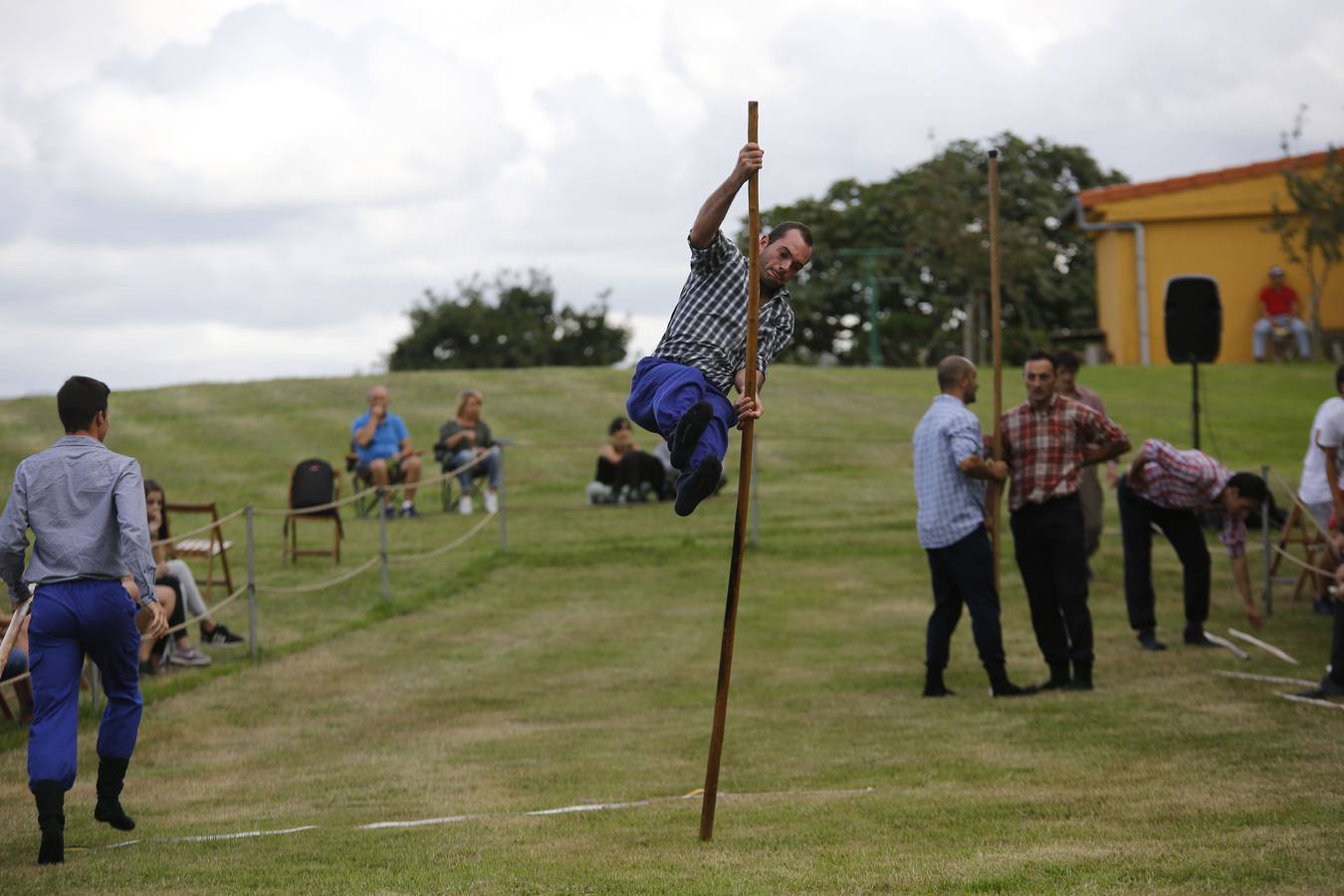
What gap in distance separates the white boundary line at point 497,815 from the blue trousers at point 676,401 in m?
1.85

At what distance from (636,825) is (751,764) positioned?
1.71 m

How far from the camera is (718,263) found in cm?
670

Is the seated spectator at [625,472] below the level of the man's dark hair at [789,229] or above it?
below

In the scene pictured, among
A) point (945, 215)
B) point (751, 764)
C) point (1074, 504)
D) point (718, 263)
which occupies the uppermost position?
point (945, 215)

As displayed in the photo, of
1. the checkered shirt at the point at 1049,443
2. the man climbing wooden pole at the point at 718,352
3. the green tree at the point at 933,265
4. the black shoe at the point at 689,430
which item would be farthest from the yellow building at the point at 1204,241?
the black shoe at the point at 689,430

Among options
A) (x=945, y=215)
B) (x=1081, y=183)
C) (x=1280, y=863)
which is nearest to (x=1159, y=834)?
(x=1280, y=863)

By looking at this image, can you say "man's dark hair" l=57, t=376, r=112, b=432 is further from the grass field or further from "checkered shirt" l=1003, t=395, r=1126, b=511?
"checkered shirt" l=1003, t=395, r=1126, b=511

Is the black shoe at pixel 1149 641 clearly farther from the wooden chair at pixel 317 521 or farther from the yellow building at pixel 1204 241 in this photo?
the yellow building at pixel 1204 241

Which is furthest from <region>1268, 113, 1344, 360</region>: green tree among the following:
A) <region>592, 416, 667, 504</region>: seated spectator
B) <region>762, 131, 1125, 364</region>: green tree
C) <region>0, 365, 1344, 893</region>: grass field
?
<region>592, 416, 667, 504</region>: seated spectator

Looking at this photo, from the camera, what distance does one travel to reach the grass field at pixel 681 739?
20.0ft

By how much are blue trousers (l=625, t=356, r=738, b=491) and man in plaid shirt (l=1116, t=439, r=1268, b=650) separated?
19.3 ft

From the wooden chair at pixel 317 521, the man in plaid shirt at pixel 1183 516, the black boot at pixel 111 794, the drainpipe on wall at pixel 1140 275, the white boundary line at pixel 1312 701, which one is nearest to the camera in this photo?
the black boot at pixel 111 794

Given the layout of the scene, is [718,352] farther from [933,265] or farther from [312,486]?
[933,265]

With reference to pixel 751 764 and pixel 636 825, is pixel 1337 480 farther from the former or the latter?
pixel 636 825
